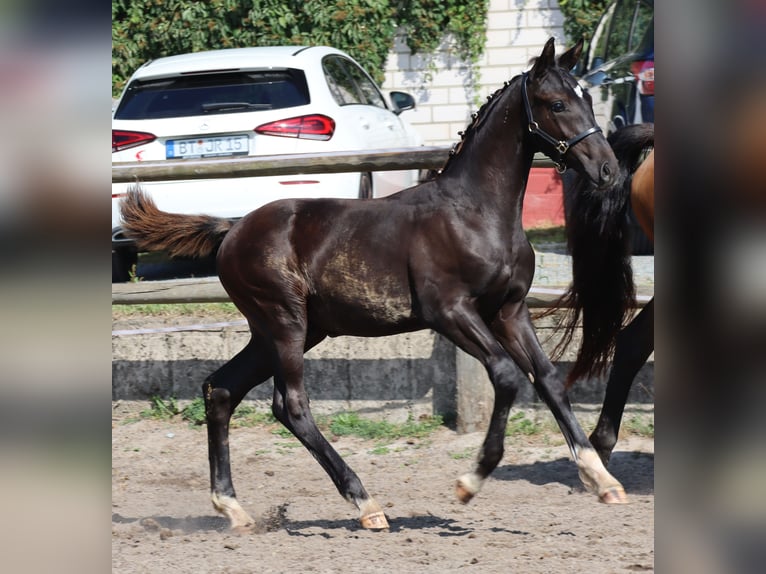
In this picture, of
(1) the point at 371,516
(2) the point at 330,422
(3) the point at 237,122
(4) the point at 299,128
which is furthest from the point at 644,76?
(1) the point at 371,516

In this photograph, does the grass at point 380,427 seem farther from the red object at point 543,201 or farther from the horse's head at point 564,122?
the red object at point 543,201

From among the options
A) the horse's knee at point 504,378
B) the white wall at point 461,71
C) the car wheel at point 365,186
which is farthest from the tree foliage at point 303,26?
the horse's knee at point 504,378

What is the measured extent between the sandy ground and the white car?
1.85 metres

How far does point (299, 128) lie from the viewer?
743 centimetres

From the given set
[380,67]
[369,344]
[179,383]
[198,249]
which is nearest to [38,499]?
[198,249]

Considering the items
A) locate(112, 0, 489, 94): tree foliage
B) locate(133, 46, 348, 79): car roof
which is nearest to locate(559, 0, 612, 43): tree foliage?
locate(112, 0, 489, 94): tree foliage

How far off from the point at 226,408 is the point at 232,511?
473 millimetres

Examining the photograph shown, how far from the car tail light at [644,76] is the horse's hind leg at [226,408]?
4.38m

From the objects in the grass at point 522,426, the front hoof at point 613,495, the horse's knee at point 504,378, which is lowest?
the grass at point 522,426

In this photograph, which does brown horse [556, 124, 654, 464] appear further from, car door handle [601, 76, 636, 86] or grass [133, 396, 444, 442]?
car door handle [601, 76, 636, 86]

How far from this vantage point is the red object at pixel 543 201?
11062 millimetres

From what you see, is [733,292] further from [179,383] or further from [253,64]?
[253,64]

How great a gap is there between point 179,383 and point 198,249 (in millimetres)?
1795

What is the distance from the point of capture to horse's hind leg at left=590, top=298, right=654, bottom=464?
189 inches
